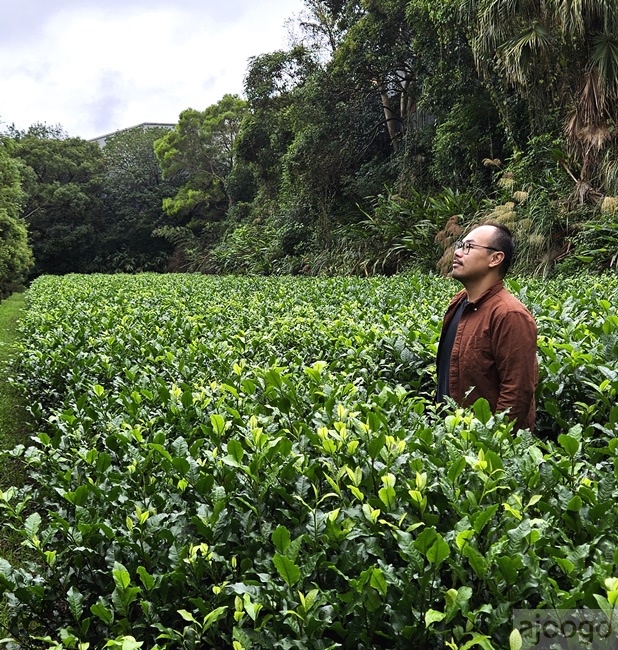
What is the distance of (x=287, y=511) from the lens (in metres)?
1.69

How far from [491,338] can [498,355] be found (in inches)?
3.9

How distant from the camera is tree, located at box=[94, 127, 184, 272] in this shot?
40219 mm

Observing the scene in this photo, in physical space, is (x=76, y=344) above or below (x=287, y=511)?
above

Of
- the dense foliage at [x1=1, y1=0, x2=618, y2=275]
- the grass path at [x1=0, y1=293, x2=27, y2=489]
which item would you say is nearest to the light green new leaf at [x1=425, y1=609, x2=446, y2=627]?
the grass path at [x1=0, y1=293, x2=27, y2=489]

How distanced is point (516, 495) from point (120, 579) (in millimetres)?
1079

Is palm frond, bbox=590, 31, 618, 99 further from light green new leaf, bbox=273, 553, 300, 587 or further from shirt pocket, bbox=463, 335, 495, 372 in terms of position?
light green new leaf, bbox=273, 553, 300, 587

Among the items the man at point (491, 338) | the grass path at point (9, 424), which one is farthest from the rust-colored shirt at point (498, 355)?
the grass path at point (9, 424)

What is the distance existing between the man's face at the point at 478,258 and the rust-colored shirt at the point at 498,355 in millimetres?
100

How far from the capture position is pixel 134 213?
40969 millimetres


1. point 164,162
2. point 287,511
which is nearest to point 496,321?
point 287,511

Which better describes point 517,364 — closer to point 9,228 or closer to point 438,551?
point 438,551

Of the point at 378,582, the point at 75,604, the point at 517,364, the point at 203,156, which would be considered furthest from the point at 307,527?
the point at 203,156

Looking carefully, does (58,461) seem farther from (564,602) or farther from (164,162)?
(164,162)

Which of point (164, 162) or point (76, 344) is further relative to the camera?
point (164, 162)
